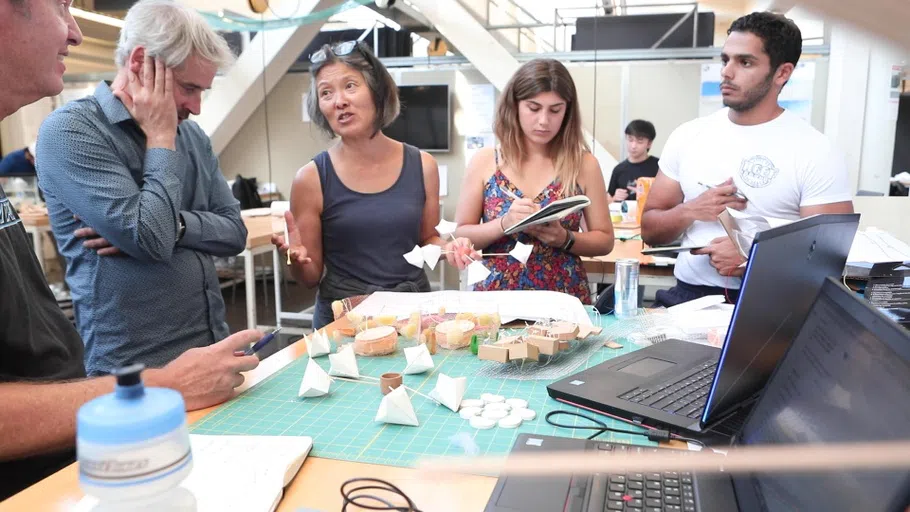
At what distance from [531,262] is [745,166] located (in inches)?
27.7

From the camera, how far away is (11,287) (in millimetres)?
1102

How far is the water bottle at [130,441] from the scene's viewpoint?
499 mm

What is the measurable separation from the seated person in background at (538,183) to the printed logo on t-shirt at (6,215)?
46.3 inches

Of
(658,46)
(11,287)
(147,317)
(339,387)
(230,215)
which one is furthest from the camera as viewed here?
(658,46)

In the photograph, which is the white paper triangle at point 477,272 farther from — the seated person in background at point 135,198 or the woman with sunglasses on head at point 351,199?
the seated person in background at point 135,198

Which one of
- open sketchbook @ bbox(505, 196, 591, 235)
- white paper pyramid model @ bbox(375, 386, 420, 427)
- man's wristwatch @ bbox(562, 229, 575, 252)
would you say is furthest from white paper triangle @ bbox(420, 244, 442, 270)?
white paper pyramid model @ bbox(375, 386, 420, 427)

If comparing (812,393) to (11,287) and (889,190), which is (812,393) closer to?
(11,287)

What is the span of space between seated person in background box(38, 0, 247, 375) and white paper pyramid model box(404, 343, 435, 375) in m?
0.63

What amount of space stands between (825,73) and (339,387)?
4.62 metres

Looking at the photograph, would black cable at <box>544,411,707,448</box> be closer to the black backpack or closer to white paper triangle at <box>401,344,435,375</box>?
white paper triangle at <box>401,344,435,375</box>

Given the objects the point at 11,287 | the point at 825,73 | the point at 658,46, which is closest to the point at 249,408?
the point at 11,287

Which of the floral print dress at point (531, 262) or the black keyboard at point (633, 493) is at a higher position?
the floral print dress at point (531, 262)

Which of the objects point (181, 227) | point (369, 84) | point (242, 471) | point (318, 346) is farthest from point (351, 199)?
point (242, 471)

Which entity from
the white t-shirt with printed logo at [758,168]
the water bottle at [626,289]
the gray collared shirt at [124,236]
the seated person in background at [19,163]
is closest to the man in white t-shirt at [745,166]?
the white t-shirt with printed logo at [758,168]
